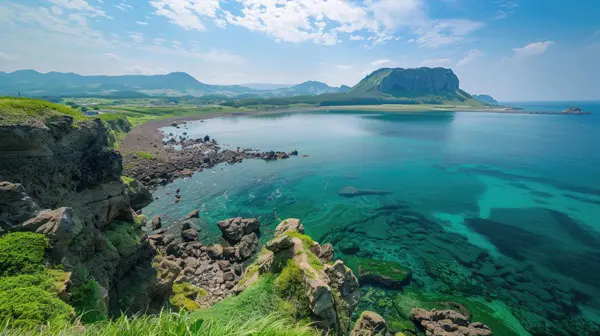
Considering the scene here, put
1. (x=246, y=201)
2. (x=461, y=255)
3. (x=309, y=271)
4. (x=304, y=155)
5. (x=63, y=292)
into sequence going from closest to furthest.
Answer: (x=63, y=292) < (x=309, y=271) < (x=461, y=255) < (x=246, y=201) < (x=304, y=155)

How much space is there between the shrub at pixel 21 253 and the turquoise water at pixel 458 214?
18.0 m

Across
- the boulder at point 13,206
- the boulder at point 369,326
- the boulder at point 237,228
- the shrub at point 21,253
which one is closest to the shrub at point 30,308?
the shrub at point 21,253

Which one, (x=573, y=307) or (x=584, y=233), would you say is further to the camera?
(x=584, y=233)

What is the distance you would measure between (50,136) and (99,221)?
5270mm

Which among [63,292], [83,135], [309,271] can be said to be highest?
[83,135]

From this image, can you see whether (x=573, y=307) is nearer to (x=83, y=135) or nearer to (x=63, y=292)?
(x=63, y=292)

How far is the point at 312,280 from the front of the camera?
13.1 m

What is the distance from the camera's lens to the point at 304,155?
66.4 meters

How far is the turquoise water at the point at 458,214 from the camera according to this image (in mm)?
20406

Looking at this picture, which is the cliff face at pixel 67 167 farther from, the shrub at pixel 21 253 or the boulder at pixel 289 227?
the boulder at pixel 289 227

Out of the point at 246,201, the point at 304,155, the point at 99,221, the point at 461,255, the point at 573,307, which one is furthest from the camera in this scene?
the point at 304,155

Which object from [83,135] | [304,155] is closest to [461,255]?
[83,135]

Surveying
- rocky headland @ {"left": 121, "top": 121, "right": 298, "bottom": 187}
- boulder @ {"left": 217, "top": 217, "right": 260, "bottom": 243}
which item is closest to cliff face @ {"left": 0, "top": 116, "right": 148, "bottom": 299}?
boulder @ {"left": 217, "top": 217, "right": 260, "bottom": 243}

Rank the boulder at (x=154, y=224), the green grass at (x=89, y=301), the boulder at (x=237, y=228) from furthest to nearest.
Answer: the boulder at (x=154, y=224), the boulder at (x=237, y=228), the green grass at (x=89, y=301)
